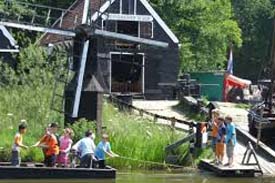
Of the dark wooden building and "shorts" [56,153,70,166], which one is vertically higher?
the dark wooden building

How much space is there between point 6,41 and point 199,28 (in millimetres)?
17741

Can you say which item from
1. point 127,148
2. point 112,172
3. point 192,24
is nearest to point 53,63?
point 127,148

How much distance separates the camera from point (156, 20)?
4366 centimetres

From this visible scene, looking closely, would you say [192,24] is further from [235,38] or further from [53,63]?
[53,63]

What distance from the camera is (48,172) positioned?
20.7 meters

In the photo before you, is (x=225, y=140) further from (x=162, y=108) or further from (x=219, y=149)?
(x=162, y=108)

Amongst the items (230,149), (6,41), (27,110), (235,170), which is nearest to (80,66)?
(27,110)

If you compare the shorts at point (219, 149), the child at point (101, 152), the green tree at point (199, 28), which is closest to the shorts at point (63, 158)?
the child at point (101, 152)

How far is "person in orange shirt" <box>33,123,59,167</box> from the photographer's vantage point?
2080 centimetres

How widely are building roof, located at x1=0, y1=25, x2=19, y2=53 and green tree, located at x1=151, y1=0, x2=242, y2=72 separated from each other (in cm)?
1379

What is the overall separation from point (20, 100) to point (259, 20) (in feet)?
188

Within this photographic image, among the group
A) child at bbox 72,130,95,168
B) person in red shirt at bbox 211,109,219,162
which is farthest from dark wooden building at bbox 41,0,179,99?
child at bbox 72,130,95,168

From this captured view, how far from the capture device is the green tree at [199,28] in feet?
172

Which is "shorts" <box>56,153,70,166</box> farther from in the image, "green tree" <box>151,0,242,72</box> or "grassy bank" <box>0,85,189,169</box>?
"green tree" <box>151,0,242,72</box>
